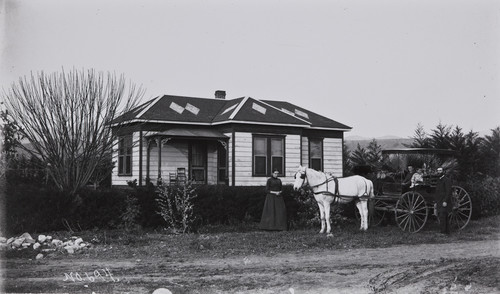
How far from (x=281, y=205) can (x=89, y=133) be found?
6.18m

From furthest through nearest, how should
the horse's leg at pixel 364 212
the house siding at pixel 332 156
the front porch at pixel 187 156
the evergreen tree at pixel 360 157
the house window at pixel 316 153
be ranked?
the evergreen tree at pixel 360 157
the house siding at pixel 332 156
the house window at pixel 316 153
the front porch at pixel 187 156
the horse's leg at pixel 364 212

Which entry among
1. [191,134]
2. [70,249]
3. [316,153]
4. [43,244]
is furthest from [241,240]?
[316,153]

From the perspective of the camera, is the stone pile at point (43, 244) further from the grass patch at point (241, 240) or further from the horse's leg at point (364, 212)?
the horse's leg at point (364, 212)

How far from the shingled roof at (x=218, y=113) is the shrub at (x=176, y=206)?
18.9 feet

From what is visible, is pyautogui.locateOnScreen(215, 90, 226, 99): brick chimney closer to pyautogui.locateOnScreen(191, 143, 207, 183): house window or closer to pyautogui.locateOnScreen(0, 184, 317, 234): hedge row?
pyautogui.locateOnScreen(191, 143, 207, 183): house window

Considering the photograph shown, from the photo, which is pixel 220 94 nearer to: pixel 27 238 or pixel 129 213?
pixel 129 213

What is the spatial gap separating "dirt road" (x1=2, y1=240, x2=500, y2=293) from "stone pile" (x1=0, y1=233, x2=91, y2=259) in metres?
1.01

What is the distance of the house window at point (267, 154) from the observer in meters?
23.9

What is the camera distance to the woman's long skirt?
54.9ft

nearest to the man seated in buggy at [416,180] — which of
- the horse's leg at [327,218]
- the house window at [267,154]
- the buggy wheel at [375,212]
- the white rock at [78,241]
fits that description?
the buggy wheel at [375,212]

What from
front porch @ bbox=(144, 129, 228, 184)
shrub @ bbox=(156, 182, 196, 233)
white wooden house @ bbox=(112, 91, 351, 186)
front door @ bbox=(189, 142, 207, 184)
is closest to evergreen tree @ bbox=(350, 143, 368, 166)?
white wooden house @ bbox=(112, 91, 351, 186)

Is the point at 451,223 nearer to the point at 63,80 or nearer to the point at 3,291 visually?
the point at 63,80

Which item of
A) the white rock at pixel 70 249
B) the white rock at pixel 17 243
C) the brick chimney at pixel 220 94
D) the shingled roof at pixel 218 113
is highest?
the brick chimney at pixel 220 94

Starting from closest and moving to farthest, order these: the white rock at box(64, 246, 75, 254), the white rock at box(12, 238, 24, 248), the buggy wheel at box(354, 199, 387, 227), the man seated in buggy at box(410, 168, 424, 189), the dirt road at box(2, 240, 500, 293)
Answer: the dirt road at box(2, 240, 500, 293) → the white rock at box(64, 246, 75, 254) → the white rock at box(12, 238, 24, 248) → the man seated in buggy at box(410, 168, 424, 189) → the buggy wheel at box(354, 199, 387, 227)
